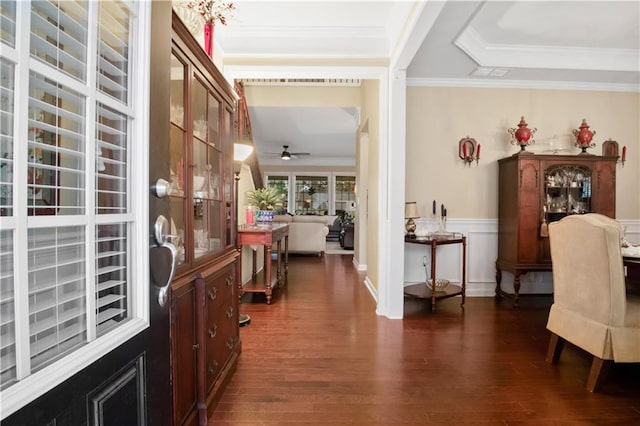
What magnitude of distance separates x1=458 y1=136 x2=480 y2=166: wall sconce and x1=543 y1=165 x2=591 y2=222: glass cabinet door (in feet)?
2.53

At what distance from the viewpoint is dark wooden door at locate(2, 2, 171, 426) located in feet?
1.99

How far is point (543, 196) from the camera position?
3.66 m

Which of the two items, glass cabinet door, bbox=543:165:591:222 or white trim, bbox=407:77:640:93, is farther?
white trim, bbox=407:77:640:93

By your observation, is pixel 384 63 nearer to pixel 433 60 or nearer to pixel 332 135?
pixel 433 60

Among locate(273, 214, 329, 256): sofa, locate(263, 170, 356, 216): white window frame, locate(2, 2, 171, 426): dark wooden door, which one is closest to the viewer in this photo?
locate(2, 2, 171, 426): dark wooden door

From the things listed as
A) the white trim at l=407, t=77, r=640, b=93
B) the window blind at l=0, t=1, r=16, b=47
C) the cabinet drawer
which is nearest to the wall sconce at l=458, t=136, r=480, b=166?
the white trim at l=407, t=77, r=640, b=93

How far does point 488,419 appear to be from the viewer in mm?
1727

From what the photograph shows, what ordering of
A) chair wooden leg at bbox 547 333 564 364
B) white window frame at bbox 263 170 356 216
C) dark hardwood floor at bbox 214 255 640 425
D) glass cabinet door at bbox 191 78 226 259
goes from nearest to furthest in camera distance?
glass cabinet door at bbox 191 78 226 259 < dark hardwood floor at bbox 214 255 640 425 < chair wooden leg at bbox 547 333 564 364 < white window frame at bbox 263 170 356 216

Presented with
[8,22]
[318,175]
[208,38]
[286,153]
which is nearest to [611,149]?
[208,38]

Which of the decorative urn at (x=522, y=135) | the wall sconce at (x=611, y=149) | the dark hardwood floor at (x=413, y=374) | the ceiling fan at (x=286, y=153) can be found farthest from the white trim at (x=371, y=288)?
the ceiling fan at (x=286, y=153)

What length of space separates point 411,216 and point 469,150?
1.18m

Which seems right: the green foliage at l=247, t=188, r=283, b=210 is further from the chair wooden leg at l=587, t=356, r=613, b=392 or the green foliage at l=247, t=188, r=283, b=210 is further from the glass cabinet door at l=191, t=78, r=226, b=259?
the chair wooden leg at l=587, t=356, r=613, b=392

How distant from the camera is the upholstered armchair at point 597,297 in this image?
6.20 ft

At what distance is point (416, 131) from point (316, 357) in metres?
2.84
